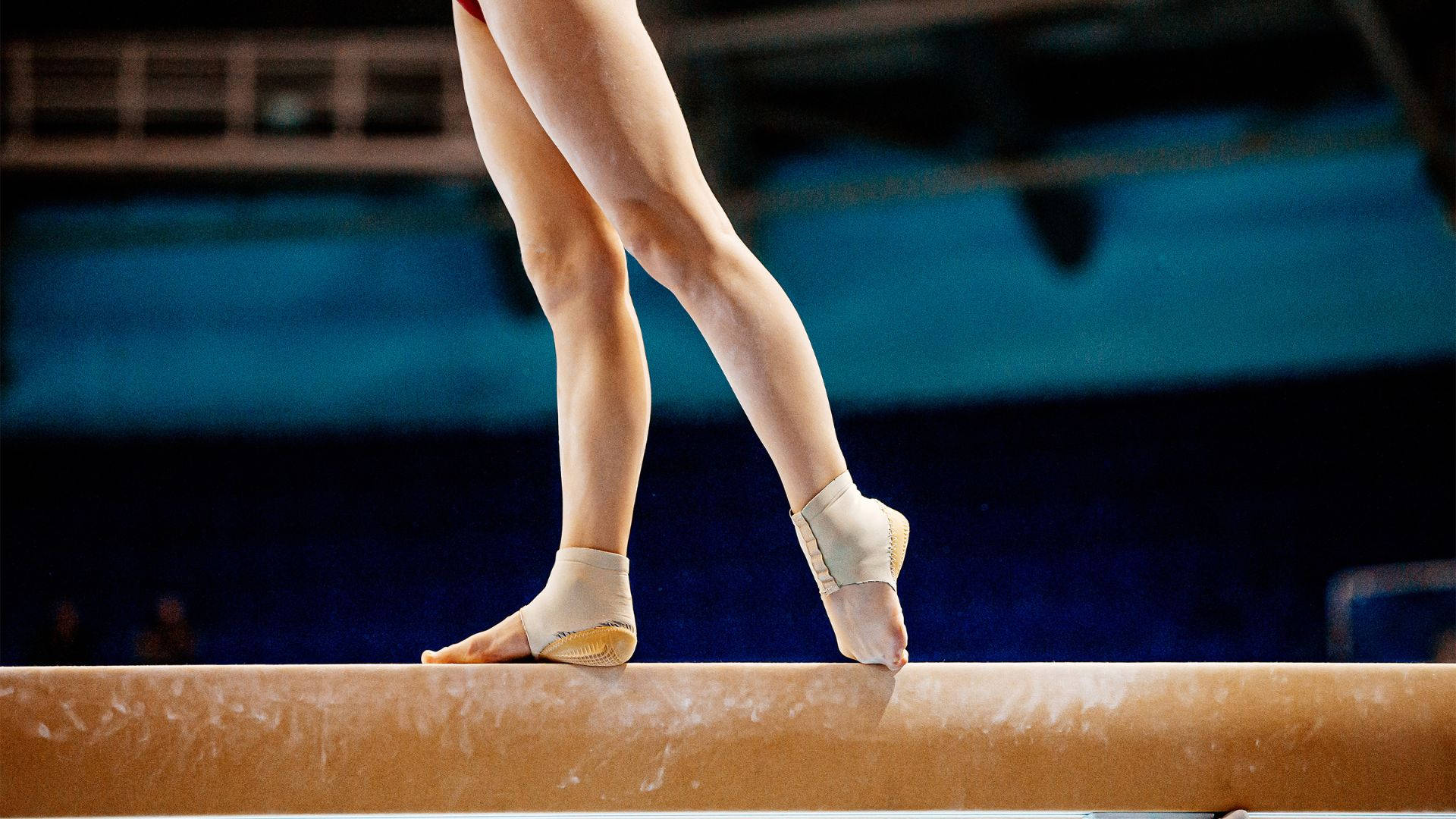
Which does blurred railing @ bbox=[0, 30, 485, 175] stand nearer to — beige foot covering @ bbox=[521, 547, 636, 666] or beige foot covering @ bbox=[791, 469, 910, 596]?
beige foot covering @ bbox=[521, 547, 636, 666]

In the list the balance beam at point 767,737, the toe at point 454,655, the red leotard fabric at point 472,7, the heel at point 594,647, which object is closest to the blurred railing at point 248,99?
the red leotard fabric at point 472,7

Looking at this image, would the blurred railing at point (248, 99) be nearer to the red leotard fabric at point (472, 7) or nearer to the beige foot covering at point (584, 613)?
the red leotard fabric at point (472, 7)

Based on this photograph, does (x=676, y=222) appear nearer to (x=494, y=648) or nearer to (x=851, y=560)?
(x=851, y=560)

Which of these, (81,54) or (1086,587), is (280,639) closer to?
(81,54)

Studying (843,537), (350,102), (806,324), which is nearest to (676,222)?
(843,537)

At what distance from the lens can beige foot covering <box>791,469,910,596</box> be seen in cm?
Answer: 113

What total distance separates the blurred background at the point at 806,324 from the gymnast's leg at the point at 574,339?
210 inches

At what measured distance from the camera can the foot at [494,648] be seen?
120cm

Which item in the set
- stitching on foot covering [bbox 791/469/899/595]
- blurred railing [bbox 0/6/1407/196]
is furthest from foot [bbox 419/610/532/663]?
blurred railing [bbox 0/6/1407/196]

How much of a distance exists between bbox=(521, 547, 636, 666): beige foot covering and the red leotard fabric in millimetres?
650

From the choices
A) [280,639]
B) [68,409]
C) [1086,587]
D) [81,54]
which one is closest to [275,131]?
[81,54]

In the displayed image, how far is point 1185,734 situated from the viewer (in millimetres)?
1024

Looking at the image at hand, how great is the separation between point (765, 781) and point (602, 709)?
16 cm

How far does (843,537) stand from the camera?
113 centimetres
